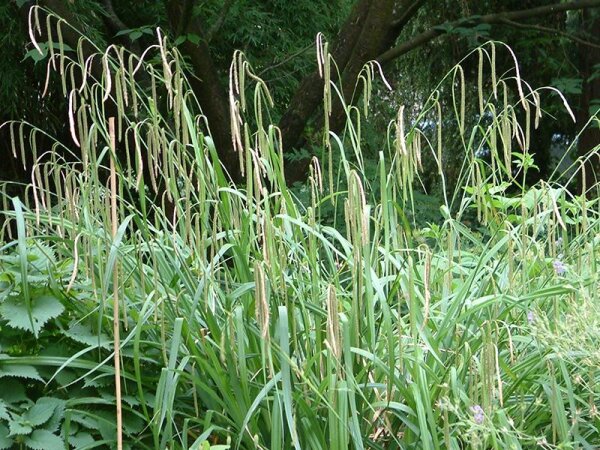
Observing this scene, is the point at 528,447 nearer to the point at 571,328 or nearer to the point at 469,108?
the point at 571,328

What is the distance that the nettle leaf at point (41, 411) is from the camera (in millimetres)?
1858

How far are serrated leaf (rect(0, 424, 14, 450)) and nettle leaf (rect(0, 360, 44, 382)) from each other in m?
0.11

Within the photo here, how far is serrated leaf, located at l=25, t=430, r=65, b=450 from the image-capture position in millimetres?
1817

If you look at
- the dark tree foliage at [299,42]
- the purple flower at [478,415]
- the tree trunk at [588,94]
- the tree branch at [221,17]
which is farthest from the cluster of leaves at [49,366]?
the tree trunk at [588,94]

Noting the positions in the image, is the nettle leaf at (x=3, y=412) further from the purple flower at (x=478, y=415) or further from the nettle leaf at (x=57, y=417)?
the purple flower at (x=478, y=415)

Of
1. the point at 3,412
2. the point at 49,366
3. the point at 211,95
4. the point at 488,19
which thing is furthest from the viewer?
the point at 488,19

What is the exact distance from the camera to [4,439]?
1.85 m

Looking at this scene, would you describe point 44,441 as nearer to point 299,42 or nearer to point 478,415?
point 478,415

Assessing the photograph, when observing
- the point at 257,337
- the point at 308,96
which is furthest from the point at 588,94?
the point at 257,337

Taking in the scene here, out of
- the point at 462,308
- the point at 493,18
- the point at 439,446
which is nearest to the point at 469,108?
the point at 493,18

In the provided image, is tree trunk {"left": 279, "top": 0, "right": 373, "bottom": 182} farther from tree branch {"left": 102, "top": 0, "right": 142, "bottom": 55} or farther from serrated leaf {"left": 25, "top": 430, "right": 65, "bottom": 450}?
serrated leaf {"left": 25, "top": 430, "right": 65, "bottom": 450}

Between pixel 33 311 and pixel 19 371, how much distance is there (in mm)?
137

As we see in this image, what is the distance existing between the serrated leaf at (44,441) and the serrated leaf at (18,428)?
0.07 feet

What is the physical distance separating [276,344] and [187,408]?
0.32m
